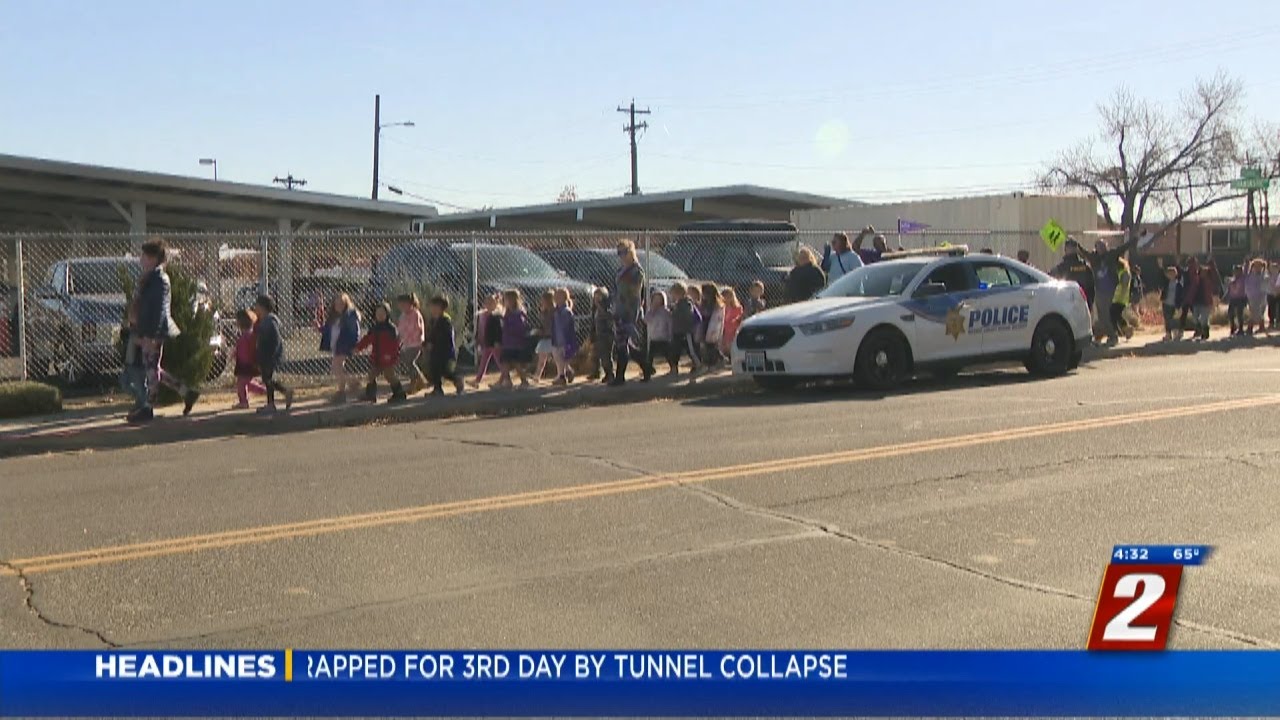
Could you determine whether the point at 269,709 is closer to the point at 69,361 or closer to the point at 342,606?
the point at 342,606

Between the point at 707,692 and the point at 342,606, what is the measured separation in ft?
6.32

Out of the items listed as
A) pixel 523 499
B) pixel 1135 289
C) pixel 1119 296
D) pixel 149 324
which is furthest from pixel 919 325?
pixel 1135 289

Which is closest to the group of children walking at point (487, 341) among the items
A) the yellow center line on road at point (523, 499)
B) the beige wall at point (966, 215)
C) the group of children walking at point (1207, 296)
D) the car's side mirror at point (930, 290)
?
the car's side mirror at point (930, 290)

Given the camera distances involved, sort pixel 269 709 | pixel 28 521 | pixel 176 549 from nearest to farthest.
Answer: pixel 269 709, pixel 176 549, pixel 28 521

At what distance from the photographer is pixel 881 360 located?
48.3 ft

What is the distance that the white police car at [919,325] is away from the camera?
571 inches

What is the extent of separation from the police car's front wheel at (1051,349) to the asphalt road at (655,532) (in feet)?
12.9

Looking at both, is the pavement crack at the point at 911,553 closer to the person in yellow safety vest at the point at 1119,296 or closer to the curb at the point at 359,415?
the curb at the point at 359,415

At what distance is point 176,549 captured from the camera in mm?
7137

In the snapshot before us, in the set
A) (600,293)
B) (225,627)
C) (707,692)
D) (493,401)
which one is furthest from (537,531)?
(600,293)

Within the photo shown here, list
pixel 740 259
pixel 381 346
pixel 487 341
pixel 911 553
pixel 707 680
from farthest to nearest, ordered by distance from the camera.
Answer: pixel 740 259 → pixel 487 341 → pixel 381 346 → pixel 911 553 → pixel 707 680

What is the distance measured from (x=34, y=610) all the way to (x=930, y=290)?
1115cm

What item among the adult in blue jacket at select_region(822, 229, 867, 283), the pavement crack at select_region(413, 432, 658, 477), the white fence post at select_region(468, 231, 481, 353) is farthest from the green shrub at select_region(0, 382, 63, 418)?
the adult in blue jacket at select_region(822, 229, 867, 283)

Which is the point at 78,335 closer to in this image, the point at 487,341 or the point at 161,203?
the point at 487,341
